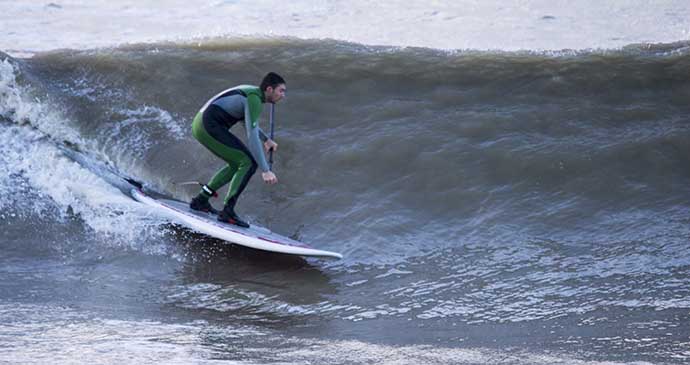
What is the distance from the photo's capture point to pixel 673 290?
7773 millimetres

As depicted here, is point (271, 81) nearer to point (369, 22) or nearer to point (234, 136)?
point (234, 136)

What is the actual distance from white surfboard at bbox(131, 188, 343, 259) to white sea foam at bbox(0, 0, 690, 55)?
197 inches

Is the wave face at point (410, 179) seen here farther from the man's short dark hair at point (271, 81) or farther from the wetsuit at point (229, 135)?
the man's short dark hair at point (271, 81)

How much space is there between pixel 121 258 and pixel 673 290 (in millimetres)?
5024

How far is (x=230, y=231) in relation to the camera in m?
8.98

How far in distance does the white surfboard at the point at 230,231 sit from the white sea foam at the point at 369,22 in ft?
16.4

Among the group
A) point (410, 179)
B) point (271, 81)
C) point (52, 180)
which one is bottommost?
point (410, 179)

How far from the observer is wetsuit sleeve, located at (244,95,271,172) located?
871 centimetres

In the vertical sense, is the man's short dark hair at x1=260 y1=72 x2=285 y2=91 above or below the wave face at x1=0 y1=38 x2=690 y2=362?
above

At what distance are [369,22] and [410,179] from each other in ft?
15.8

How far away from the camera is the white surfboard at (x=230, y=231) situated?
28.4 ft

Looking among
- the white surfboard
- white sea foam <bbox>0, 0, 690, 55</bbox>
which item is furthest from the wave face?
white sea foam <bbox>0, 0, 690, 55</bbox>

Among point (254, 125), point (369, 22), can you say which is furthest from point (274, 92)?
point (369, 22)

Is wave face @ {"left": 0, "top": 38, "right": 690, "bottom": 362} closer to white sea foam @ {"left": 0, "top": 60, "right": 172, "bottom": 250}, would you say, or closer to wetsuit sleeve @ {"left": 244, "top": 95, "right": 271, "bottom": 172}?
white sea foam @ {"left": 0, "top": 60, "right": 172, "bottom": 250}
